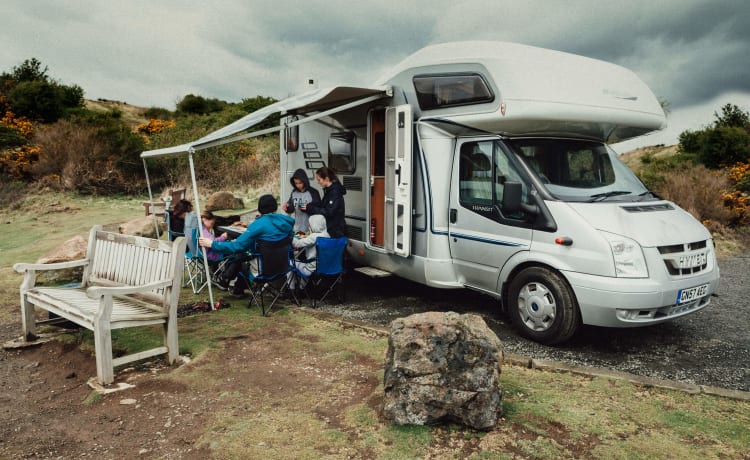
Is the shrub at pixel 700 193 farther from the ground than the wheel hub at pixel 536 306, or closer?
farther from the ground

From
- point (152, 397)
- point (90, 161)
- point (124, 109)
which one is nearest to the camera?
point (152, 397)

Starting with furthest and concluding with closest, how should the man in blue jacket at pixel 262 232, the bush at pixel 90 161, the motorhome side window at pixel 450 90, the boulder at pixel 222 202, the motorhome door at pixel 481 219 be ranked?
the bush at pixel 90 161, the boulder at pixel 222 202, the man in blue jacket at pixel 262 232, the motorhome side window at pixel 450 90, the motorhome door at pixel 481 219

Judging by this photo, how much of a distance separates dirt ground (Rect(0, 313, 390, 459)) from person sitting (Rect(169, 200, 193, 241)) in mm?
3056

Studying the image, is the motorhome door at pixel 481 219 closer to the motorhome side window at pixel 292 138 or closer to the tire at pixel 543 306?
the tire at pixel 543 306

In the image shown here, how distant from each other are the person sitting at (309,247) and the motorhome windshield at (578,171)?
254 centimetres

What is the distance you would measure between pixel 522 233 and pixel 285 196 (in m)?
4.60

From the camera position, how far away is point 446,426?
3.51 metres

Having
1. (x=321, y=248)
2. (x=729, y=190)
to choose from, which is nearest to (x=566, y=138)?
(x=321, y=248)

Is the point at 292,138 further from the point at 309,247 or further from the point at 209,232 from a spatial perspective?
the point at 309,247

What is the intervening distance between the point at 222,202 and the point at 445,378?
12.1 m

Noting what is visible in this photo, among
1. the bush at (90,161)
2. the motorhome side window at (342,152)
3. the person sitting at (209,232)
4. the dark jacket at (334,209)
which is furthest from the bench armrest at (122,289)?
the bush at (90,161)

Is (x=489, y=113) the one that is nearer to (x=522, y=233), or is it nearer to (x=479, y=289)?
(x=522, y=233)

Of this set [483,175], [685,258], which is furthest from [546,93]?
[685,258]

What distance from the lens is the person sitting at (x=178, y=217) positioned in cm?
804
